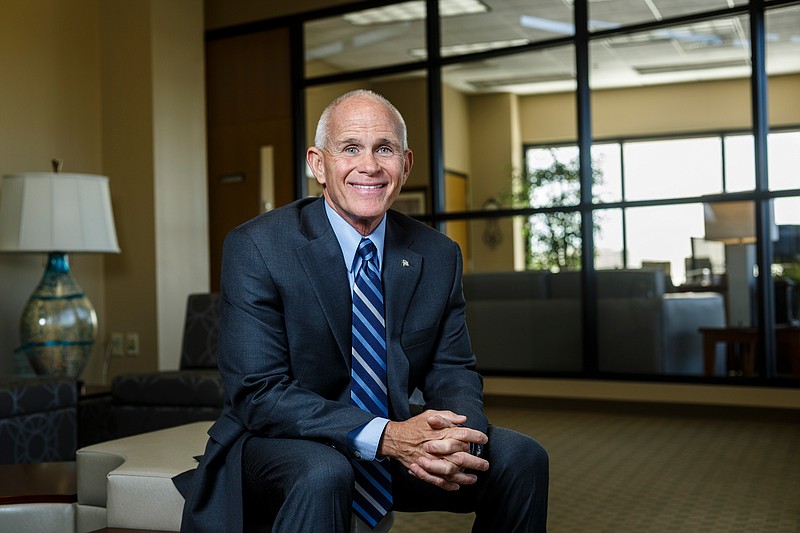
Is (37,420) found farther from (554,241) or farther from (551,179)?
(551,179)

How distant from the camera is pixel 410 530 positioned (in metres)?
2.89

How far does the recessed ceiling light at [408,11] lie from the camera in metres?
5.80

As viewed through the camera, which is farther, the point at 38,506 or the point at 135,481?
the point at 38,506

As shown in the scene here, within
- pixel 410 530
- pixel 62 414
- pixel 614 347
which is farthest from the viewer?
pixel 614 347

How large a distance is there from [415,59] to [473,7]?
0.54 meters

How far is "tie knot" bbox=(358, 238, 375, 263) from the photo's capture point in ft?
6.08

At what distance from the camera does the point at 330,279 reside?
5.84 feet

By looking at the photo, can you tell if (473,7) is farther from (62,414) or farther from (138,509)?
(138,509)

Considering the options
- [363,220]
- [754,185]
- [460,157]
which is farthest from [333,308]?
[460,157]

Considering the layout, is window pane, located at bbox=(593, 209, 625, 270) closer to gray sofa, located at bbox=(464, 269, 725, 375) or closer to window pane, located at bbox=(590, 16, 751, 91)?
gray sofa, located at bbox=(464, 269, 725, 375)

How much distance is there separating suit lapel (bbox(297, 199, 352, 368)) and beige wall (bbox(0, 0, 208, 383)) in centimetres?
395

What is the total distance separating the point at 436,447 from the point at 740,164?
4.23 m

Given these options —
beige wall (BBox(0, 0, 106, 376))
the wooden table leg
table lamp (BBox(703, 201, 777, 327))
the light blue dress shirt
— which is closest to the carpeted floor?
the wooden table leg

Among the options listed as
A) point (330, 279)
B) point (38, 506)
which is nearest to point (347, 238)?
point (330, 279)
